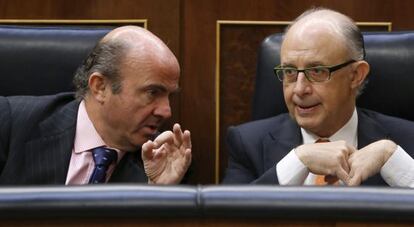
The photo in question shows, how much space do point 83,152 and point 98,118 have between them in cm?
8

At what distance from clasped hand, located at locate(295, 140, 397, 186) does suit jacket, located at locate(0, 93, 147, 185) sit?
311 mm

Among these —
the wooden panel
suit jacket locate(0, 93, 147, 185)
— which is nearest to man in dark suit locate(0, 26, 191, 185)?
suit jacket locate(0, 93, 147, 185)

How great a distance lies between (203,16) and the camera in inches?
72.8

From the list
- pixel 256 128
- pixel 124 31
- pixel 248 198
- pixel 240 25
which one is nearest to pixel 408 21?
pixel 240 25

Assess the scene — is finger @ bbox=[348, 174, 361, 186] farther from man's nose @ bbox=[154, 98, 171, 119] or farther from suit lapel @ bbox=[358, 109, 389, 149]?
man's nose @ bbox=[154, 98, 171, 119]

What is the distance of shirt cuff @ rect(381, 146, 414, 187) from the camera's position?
127 cm

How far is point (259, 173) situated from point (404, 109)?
320mm

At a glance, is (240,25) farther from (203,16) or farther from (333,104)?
(333,104)

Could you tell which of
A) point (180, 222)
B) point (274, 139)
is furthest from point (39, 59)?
point (180, 222)

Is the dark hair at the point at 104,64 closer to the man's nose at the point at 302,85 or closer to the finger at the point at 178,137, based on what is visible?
the finger at the point at 178,137

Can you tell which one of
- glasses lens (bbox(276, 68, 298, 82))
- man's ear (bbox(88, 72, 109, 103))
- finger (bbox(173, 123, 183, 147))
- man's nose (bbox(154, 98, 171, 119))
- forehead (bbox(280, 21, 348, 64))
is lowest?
finger (bbox(173, 123, 183, 147))

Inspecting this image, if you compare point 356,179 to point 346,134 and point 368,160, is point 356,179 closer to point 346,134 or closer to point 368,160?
point 368,160

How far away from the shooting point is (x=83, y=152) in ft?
4.62

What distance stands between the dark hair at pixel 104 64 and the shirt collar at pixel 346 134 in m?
0.37
